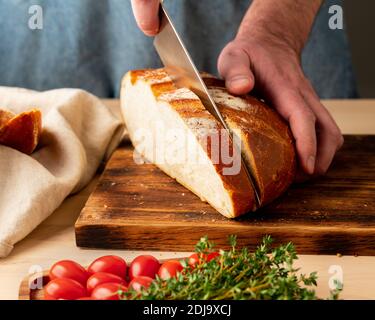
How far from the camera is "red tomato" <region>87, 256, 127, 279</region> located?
1.69 m

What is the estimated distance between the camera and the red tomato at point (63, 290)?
157cm

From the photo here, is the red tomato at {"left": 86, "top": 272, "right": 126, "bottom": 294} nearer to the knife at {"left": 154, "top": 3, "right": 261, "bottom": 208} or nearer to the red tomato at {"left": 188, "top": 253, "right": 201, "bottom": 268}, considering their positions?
the red tomato at {"left": 188, "top": 253, "right": 201, "bottom": 268}

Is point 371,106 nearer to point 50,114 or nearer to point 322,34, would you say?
point 322,34

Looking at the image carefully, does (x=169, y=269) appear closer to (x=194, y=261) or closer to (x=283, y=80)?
(x=194, y=261)

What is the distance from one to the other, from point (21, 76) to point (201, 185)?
1.41 m

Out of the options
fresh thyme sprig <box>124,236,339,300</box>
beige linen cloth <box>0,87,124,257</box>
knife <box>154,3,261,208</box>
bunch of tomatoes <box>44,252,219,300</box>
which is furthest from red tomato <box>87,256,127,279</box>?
knife <box>154,3,261,208</box>

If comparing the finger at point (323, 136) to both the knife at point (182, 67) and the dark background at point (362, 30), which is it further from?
the dark background at point (362, 30)

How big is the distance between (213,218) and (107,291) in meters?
0.54

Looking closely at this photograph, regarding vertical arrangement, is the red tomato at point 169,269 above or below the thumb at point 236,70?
below

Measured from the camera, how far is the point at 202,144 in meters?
2.00

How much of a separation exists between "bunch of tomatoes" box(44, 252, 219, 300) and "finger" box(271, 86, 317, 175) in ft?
2.14

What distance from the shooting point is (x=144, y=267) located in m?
1.69

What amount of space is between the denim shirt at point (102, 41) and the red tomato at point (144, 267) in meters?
1.55

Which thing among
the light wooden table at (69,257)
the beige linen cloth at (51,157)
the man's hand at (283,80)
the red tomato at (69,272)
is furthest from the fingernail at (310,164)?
the red tomato at (69,272)
